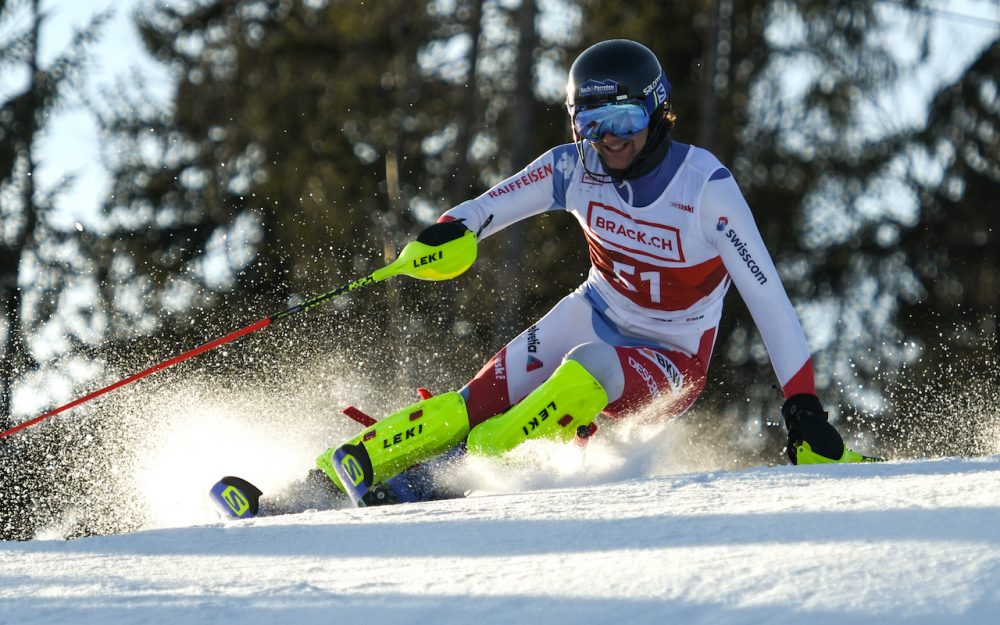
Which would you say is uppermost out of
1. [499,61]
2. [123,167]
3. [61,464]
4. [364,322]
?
[499,61]

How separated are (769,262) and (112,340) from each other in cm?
1258

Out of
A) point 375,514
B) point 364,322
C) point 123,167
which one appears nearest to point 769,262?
point 375,514

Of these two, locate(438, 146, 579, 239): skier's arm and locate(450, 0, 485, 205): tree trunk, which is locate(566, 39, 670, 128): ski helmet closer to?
locate(438, 146, 579, 239): skier's arm

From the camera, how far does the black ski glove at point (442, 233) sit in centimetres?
479

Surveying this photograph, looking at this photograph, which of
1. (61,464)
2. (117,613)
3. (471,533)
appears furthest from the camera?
(61,464)

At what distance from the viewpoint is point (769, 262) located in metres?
4.47

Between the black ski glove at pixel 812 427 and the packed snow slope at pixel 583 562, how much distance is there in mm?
630

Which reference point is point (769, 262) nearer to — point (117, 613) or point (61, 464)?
point (117, 613)

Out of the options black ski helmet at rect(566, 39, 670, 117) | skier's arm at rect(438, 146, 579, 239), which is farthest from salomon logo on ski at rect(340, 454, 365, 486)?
black ski helmet at rect(566, 39, 670, 117)

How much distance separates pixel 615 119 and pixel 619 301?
77 centimetres

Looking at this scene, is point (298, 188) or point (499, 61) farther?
point (298, 188)

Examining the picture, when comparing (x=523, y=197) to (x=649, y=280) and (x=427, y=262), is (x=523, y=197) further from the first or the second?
(x=649, y=280)

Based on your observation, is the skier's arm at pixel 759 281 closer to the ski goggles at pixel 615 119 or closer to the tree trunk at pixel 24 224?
the ski goggles at pixel 615 119

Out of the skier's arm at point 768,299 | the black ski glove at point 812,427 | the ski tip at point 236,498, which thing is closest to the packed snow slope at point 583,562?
the black ski glove at point 812,427
